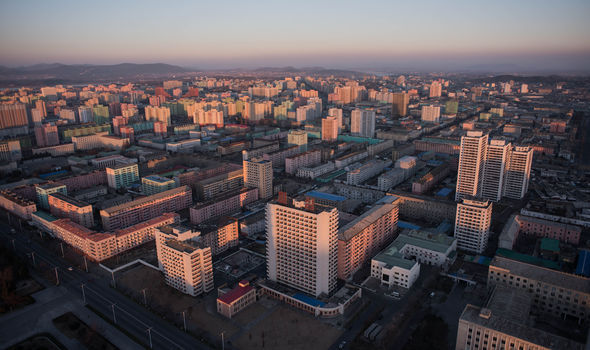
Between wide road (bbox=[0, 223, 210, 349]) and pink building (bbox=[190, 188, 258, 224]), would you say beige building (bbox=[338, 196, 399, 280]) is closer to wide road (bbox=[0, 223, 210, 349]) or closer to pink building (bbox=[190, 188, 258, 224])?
wide road (bbox=[0, 223, 210, 349])

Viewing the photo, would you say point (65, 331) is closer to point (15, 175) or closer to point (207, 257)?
point (207, 257)

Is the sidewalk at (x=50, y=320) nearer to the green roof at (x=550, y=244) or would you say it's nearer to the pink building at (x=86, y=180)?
the pink building at (x=86, y=180)

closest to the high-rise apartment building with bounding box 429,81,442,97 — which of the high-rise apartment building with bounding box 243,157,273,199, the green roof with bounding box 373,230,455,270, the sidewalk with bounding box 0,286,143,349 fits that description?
the high-rise apartment building with bounding box 243,157,273,199

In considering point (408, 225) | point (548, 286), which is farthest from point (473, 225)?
point (548, 286)

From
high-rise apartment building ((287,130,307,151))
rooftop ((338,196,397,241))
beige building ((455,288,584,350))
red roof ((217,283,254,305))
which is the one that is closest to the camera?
beige building ((455,288,584,350))

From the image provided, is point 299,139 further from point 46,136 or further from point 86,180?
point 46,136
